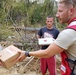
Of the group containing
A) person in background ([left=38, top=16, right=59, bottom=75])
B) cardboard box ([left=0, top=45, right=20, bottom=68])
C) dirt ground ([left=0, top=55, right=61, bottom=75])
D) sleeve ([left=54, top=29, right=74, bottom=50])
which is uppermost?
sleeve ([left=54, top=29, right=74, bottom=50])

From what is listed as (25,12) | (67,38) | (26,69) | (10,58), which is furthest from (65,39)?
(25,12)

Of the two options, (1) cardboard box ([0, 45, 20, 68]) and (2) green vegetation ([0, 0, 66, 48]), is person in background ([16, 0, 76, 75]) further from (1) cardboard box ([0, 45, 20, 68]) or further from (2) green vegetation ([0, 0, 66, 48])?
(2) green vegetation ([0, 0, 66, 48])

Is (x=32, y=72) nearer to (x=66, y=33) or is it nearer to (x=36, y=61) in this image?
(x=36, y=61)

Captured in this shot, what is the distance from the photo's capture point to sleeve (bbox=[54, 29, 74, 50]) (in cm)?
184

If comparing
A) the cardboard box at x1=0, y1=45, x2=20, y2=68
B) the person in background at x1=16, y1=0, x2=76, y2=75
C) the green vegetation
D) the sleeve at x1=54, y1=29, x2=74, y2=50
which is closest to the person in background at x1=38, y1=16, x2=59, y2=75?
the cardboard box at x1=0, y1=45, x2=20, y2=68

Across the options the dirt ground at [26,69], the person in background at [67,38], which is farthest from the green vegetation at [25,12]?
the person in background at [67,38]

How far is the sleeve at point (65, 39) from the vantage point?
1845mm

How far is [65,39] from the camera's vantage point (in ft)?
6.09

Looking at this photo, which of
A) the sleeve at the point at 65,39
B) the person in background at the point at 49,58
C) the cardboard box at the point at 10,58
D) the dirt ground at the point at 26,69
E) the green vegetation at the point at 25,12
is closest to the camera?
the sleeve at the point at 65,39

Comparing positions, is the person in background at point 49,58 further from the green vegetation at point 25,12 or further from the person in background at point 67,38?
the green vegetation at point 25,12

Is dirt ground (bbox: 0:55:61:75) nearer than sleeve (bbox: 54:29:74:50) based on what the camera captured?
No

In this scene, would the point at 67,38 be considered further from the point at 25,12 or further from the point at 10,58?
the point at 25,12

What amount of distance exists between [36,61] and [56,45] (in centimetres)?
385

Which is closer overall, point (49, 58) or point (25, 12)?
point (49, 58)
